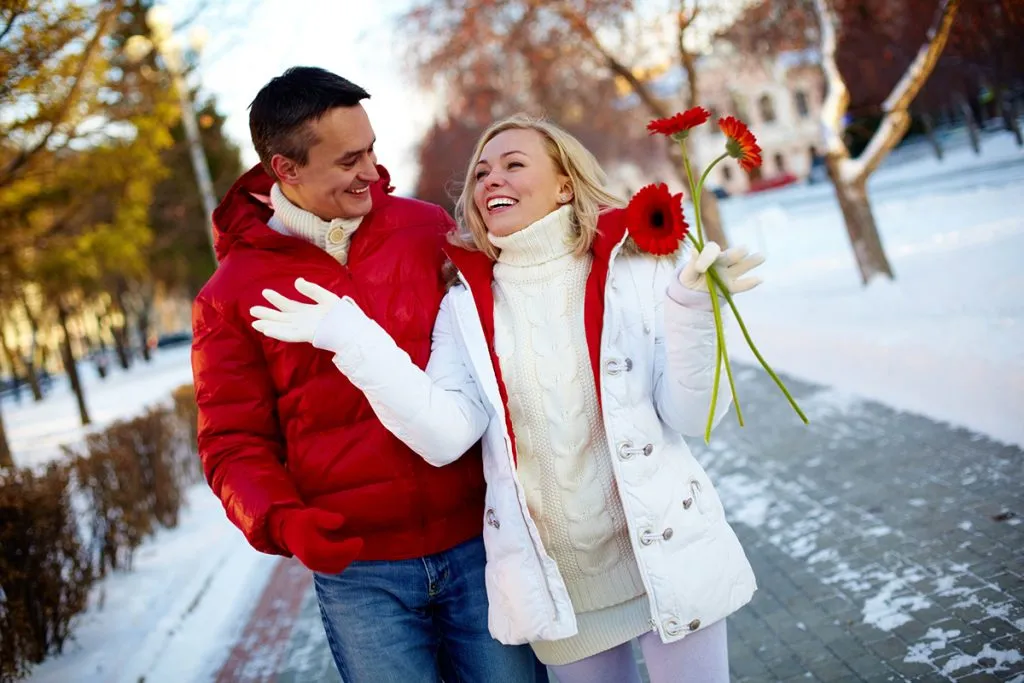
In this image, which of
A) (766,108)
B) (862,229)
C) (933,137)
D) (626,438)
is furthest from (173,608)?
(766,108)

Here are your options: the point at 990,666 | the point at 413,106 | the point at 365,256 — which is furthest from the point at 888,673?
the point at 413,106

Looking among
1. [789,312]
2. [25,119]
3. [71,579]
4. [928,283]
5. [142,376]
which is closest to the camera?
[71,579]

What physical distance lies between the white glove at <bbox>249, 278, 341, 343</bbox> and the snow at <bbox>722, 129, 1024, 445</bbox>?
16.3 feet

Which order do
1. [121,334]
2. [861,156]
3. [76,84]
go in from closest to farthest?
[76,84] → [861,156] → [121,334]

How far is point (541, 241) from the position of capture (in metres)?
2.47

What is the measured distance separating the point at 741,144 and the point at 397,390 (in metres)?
1.02

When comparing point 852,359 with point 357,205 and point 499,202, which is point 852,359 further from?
point 357,205

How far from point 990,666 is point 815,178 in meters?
44.6

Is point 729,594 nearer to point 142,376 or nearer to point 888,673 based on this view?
point 888,673

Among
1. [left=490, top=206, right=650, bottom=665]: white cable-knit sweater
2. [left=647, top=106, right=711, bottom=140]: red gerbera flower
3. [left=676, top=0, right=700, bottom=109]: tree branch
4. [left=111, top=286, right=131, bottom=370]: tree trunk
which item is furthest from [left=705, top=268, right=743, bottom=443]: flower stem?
[left=111, top=286, right=131, bottom=370]: tree trunk

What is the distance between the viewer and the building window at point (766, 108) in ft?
198

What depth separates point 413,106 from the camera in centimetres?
1486

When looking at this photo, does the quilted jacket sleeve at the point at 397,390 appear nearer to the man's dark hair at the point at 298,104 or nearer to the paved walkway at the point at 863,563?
the man's dark hair at the point at 298,104

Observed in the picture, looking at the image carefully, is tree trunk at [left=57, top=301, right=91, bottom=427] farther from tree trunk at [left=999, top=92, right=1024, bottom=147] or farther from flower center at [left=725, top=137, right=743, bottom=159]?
flower center at [left=725, top=137, right=743, bottom=159]
